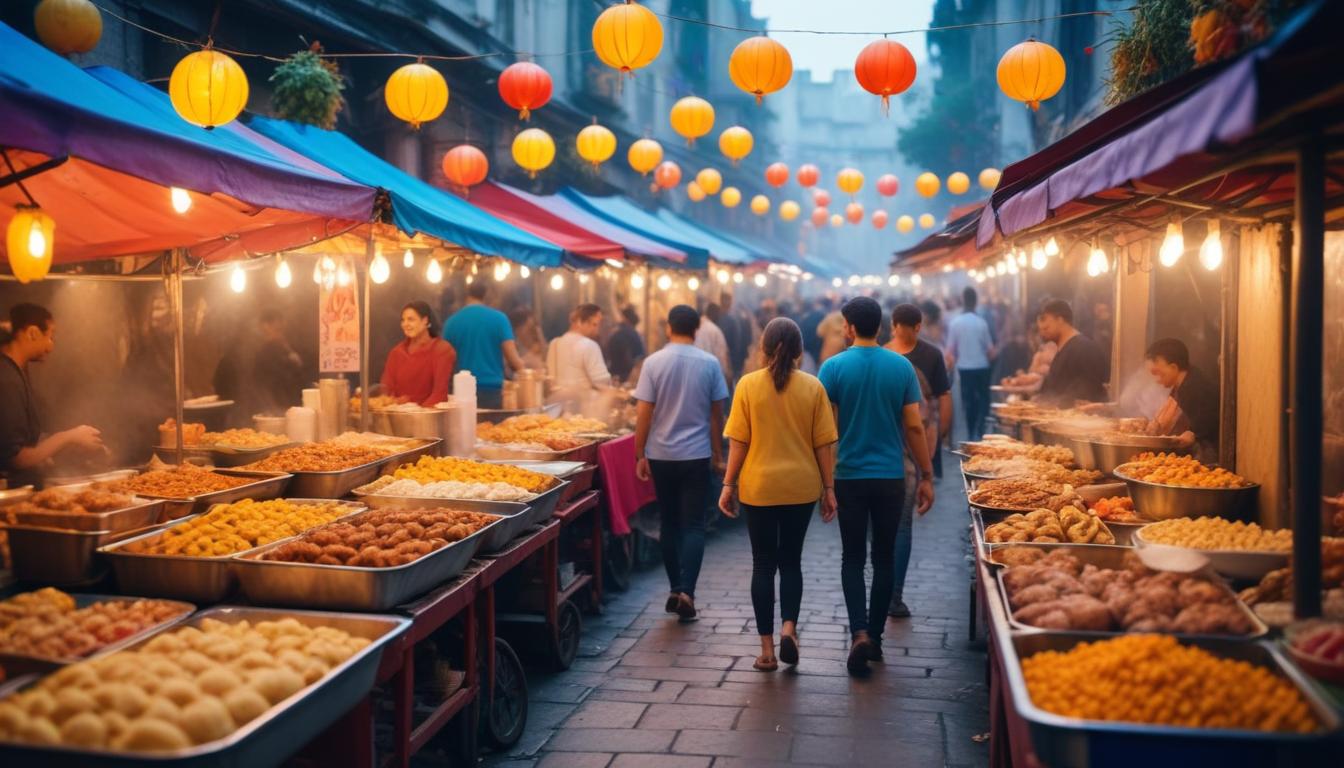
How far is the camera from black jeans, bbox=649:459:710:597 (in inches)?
318

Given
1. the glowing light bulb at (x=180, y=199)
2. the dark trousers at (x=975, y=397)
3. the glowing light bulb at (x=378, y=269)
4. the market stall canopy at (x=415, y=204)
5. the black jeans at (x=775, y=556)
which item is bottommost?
the black jeans at (x=775, y=556)

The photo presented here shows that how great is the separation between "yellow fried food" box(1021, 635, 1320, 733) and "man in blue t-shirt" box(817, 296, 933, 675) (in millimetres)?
3192

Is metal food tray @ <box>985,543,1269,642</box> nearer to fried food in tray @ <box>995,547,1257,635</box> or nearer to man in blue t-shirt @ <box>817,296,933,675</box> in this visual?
fried food in tray @ <box>995,547,1257,635</box>

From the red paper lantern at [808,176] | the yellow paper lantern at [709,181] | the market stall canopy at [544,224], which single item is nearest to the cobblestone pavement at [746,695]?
the market stall canopy at [544,224]

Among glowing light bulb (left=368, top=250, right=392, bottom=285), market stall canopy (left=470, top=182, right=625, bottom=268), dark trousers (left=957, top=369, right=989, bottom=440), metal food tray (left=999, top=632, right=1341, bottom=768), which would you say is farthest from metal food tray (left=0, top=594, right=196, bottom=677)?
dark trousers (left=957, top=369, right=989, bottom=440)

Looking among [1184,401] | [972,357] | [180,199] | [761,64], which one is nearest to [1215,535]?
[1184,401]

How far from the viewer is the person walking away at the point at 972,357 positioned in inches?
653

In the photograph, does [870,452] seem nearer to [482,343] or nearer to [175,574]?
[175,574]

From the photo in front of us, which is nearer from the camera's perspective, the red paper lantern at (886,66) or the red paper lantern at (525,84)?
the red paper lantern at (886,66)

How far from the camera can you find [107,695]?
323 centimetres

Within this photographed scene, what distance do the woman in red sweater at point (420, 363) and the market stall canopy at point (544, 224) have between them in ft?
12.6

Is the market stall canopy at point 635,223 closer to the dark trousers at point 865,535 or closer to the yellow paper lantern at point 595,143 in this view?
the yellow paper lantern at point 595,143

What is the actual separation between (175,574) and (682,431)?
13.2 ft

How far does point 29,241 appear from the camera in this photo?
16.0 feet
